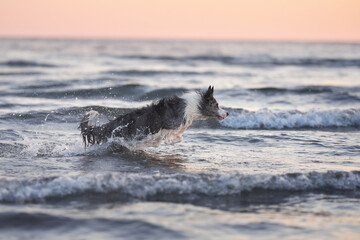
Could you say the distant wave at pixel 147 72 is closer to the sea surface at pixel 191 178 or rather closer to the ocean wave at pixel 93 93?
the ocean wave at pixel 93 93

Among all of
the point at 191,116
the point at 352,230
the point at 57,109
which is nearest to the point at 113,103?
the point at 57,109

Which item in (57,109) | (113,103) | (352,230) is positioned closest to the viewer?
(352,230)

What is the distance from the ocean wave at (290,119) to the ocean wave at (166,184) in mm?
5915

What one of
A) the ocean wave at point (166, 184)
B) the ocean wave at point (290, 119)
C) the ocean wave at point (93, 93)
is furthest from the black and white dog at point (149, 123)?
the ocean wave at point (93, 93)

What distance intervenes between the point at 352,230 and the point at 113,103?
486 inches

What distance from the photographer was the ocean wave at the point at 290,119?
46.7 feet

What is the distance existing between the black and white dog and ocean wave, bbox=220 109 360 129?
12.8ft

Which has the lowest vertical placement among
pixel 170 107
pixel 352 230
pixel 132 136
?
pixel 352 230

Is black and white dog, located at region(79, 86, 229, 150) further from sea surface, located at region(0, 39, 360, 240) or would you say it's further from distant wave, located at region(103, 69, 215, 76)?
distant wave, located at region(103, 69, 215, 76)

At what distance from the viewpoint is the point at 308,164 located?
→ 30.6 ft

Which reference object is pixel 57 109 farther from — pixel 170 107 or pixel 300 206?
pixel 300 206

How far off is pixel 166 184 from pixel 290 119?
7981 mm

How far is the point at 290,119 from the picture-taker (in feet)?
48.5

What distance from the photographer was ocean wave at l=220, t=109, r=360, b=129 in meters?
14.2
